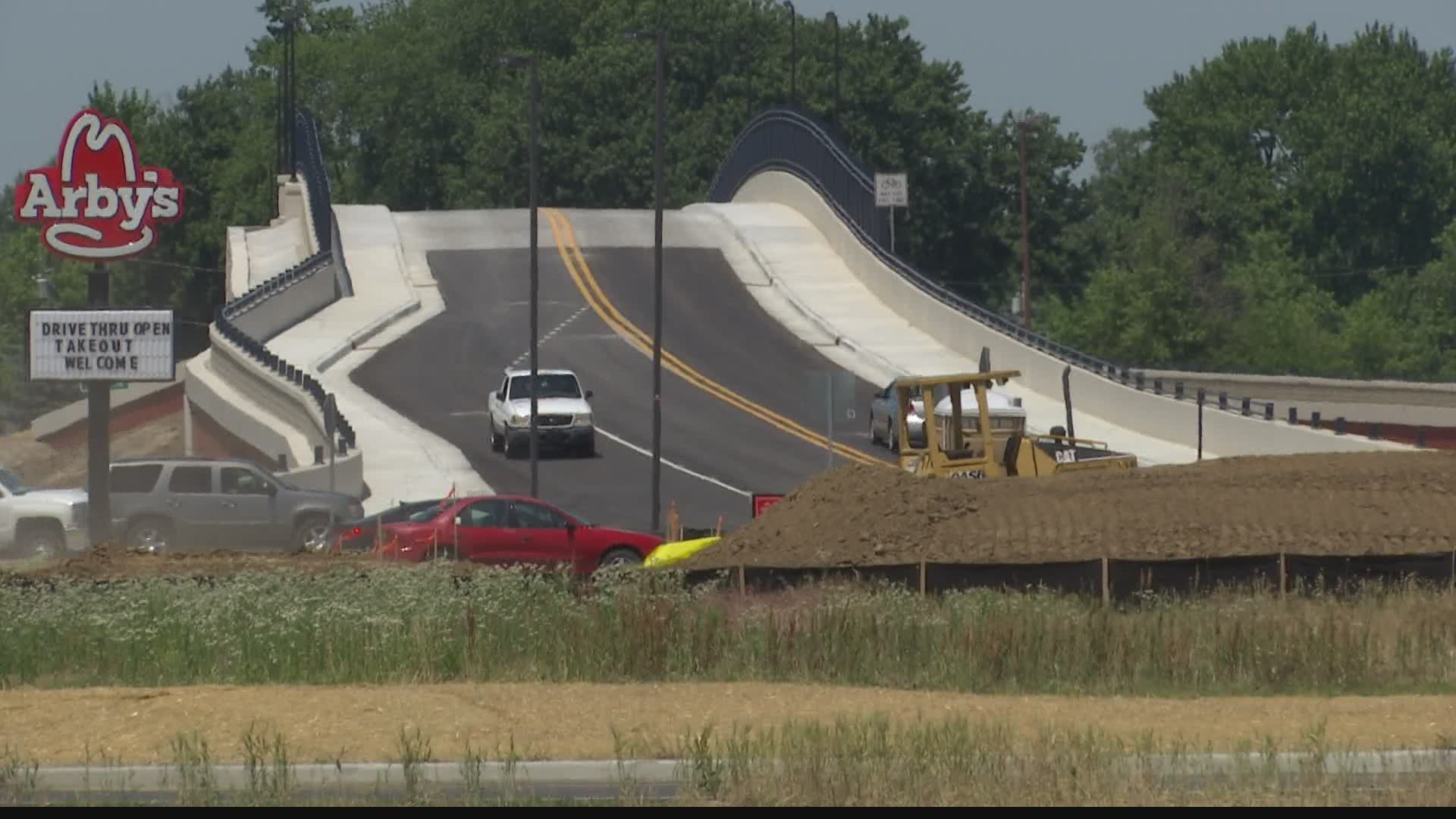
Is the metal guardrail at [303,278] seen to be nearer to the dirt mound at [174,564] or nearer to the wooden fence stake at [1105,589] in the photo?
the dirt mound at [174,564]

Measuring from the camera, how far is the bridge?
4884 centimetres

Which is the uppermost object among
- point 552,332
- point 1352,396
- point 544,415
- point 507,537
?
point 552,332

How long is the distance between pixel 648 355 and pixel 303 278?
37.5ft

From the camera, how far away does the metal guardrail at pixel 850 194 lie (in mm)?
57969

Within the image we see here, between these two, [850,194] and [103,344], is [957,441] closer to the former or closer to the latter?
[103,344]

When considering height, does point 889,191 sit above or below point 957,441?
above

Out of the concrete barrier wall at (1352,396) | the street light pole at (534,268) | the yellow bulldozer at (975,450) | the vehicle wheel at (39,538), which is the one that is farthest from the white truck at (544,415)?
the concrete barrier wall at (1352,396)

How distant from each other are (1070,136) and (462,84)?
5137 centimetres

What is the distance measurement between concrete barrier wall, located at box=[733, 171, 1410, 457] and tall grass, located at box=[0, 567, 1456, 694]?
27.5 meters

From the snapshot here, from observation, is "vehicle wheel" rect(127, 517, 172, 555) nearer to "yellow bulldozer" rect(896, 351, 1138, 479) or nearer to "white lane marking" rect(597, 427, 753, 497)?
"yellow bulldozer" rect(896, 351, 1138, 479)

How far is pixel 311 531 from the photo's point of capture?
118 feet

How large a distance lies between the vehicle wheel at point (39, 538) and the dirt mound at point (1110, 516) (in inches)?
509

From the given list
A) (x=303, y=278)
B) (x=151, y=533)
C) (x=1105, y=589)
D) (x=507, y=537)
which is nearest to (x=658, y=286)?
(x=151, y=533)

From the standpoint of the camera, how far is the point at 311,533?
35.8 metres
